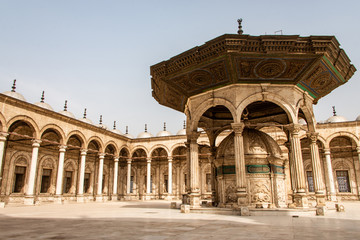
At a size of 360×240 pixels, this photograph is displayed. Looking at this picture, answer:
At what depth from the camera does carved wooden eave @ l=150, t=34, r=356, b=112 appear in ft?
27.2

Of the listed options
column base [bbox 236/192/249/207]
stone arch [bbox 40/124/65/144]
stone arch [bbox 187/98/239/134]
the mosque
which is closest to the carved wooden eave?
the mosque

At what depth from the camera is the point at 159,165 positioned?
1138 inches

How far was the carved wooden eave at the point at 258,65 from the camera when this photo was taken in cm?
829

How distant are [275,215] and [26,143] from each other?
1798 cm

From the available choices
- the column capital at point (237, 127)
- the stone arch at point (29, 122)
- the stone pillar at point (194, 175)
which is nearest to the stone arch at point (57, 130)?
the stone arch at point (29, 122)

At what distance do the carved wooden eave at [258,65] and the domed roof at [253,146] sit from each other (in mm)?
2073

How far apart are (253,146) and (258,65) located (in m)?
2.98

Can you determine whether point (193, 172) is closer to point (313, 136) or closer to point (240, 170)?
point (240, 170)

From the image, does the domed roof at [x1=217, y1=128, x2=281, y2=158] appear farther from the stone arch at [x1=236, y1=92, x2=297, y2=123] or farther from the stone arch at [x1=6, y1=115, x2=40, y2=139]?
the stone arch at [x1=6, y1=115, x2=40, y2=139]

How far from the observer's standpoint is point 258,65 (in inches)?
354

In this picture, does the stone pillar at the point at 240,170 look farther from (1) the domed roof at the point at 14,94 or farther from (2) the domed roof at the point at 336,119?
(2) the domed roof at the point at 336,119

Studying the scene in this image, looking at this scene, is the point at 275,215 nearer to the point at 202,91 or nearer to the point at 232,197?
the point at 232,197

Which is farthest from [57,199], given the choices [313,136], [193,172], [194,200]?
[313,136]

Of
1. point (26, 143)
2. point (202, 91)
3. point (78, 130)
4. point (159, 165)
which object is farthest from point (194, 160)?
point (159, 165)
